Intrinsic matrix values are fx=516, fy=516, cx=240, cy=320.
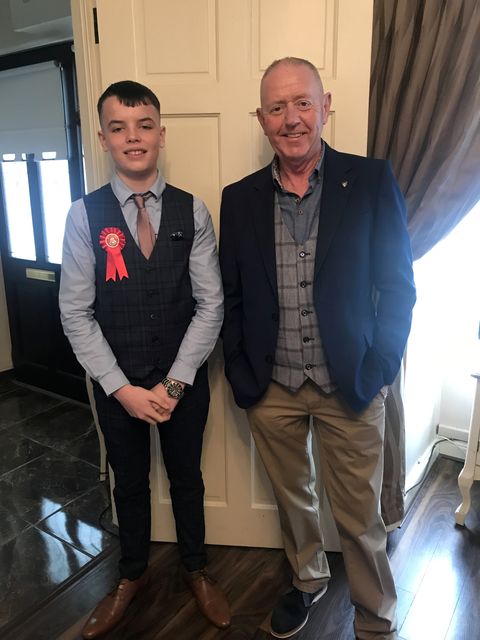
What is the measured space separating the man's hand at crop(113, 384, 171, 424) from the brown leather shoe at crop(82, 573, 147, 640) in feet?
2.17

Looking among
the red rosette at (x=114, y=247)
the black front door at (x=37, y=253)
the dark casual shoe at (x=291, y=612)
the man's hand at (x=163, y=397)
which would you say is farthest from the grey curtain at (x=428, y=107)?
the black front door at (x=37, y=253)

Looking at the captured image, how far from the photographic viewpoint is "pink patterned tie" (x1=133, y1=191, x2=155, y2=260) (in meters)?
1.51

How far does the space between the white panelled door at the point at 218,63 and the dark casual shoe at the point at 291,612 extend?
0.83m

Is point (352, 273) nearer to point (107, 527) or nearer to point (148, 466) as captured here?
point (148, 466)

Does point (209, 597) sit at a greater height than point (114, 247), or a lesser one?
lesser

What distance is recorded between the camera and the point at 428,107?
1.72 meters

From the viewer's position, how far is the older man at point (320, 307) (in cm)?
139

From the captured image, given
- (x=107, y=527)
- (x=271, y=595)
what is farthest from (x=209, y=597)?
(x=107, y=527)

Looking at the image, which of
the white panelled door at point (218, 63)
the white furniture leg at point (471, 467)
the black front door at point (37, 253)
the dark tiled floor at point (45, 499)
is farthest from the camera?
the black front door at point (37, 253)

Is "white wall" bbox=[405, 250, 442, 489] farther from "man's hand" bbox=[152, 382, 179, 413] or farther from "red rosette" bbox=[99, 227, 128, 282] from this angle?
"red rosette" bbox=[99, 227, 128, 282]

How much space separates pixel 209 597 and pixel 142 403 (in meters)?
0.75

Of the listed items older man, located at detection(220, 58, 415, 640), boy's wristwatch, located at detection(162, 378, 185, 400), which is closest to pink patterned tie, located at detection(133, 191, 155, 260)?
older man, located at detection(220, 58, 415, 640)

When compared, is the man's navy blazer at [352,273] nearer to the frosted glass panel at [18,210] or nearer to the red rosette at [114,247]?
the red rosette at [114,247]

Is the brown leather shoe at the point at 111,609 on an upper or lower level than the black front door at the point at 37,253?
lower
